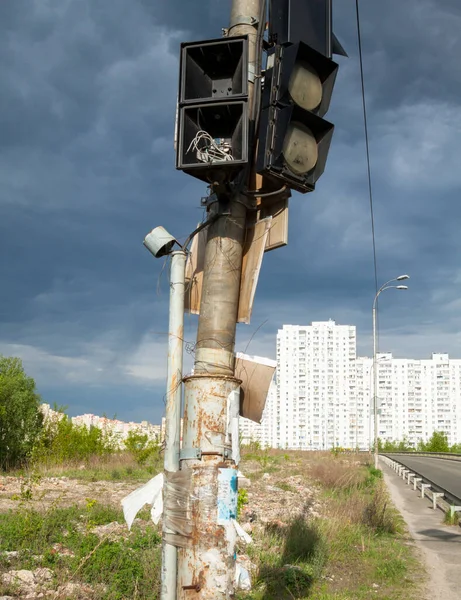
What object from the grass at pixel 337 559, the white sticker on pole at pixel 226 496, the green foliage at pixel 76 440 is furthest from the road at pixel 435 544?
the green foliage at pixel 76 440

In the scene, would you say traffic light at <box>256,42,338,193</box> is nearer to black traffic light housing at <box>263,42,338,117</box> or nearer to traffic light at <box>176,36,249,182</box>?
black traffic light housing at <box>263,42,338,117</box>

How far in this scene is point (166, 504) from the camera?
132 inches

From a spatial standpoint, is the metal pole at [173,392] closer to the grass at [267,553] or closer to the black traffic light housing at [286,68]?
the black traffic light housing at [286,68]

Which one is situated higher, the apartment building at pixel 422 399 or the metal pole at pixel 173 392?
the apartment building at pixel 422 399

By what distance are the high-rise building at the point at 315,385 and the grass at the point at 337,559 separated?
12208 cm

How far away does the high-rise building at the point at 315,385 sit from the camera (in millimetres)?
133500

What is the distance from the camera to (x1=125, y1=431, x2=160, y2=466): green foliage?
29.3 m

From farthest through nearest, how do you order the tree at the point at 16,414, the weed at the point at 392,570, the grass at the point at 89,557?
1. the tree at the point at 16,414
2. the weed at the point at 392,570
3. the grass at the point at 89,557

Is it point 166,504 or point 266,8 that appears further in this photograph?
point 266,8

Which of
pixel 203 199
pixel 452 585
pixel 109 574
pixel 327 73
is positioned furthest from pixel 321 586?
pixel 327 73

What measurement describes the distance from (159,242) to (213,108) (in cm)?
82

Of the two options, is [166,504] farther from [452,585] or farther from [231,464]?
[452,585]

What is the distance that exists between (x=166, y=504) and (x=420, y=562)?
8268 mm

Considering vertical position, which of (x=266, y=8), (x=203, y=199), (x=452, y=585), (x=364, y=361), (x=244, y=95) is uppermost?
(x=364, y=361)
